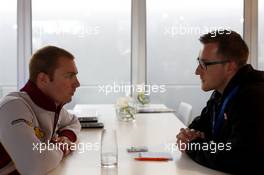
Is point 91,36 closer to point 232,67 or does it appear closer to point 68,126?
point 68,126

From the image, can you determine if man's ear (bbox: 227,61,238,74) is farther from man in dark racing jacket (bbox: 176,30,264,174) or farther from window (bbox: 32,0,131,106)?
window (bbox: 32,0,131,106)

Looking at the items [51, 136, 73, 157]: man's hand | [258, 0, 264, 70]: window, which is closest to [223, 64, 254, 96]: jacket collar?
[51, 136, 73, 157]: man's hand

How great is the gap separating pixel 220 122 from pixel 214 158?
28 centimetres

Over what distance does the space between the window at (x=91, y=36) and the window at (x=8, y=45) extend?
244 millimetres

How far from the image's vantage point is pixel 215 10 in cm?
464

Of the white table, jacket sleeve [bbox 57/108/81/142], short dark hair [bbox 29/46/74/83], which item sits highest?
short dark hair [bbox 29/46/74/83]

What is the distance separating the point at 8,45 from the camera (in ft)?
15.0

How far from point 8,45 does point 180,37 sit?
2.02 meters

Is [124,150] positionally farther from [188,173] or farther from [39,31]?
[39,31]

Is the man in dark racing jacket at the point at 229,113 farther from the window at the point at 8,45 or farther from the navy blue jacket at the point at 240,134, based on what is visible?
the window at the point at 8,45

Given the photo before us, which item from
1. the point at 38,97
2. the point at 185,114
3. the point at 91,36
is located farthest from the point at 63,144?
the point at 91,36

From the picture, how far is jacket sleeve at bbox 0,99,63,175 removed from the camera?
1455 millimetres

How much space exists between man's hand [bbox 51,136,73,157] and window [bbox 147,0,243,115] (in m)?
2.86

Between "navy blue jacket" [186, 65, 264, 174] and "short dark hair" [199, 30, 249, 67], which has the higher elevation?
"short dark hair" [199, 30, 249, 67]
